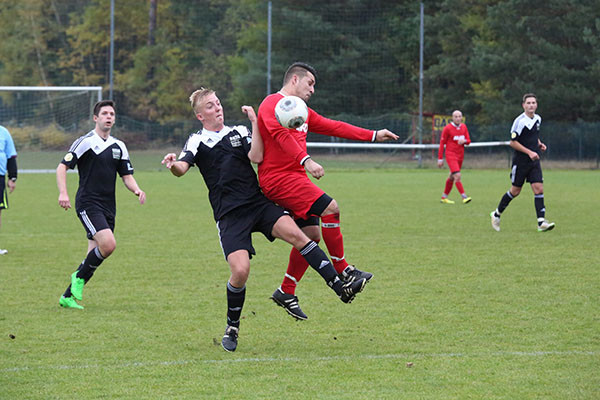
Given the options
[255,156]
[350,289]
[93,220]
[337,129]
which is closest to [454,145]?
[93,220]

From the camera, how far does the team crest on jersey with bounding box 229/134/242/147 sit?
6281 mm

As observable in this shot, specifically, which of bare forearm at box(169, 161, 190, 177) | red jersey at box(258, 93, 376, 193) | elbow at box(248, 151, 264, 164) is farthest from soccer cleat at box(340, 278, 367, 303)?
→ bare forearm at box(169, 161, 190, 177)

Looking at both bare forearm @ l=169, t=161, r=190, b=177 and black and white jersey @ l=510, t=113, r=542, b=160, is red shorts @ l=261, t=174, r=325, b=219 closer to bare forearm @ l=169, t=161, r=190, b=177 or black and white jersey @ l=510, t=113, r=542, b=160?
bare forearm @ l=169, t=161, r=190, b=177

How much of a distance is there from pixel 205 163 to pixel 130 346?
142 centimetres

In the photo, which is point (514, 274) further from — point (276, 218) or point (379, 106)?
point (379, 106)

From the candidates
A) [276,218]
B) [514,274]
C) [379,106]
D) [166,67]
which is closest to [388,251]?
[514,274]

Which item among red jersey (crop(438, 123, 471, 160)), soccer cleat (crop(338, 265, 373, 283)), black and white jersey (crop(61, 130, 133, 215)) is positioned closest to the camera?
soccer cleat (crop(338, 265, 373, 283))

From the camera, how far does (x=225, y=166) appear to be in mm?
6219

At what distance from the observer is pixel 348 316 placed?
723 cm

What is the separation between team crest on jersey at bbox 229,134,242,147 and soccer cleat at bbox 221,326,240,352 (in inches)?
51.9

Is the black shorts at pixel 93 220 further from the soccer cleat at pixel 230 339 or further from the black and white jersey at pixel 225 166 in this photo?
the soccer cleat at pixel 230 339

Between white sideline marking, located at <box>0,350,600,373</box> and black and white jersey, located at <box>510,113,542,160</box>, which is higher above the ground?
black and white jersey, located at <box>510,113,542,160</box>

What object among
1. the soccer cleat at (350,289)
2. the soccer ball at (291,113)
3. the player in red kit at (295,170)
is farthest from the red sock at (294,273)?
the soccer ball at (291,113)

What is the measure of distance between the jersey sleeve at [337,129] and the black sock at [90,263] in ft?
8.13
